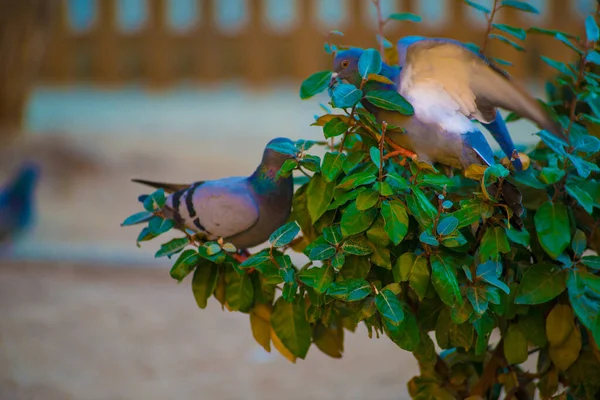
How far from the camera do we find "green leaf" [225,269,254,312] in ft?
3.44

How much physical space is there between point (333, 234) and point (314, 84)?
20cm

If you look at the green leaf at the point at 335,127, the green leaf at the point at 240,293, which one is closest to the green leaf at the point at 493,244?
the green leaf at the point at 335,127

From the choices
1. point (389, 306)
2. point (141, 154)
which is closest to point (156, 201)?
point (389, 306)

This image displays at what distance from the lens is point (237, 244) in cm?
108

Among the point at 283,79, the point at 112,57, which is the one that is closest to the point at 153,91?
the point at 112,57

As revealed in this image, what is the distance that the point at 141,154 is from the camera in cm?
431

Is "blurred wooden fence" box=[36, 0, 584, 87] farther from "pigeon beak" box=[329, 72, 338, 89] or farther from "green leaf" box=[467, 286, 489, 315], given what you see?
"green leaf" box=[467, 286, 489, 315]

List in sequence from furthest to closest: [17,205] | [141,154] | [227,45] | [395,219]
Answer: [227,45]
[141,154]
[17,205]
[395,219]

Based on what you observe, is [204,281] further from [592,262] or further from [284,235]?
[592,262]

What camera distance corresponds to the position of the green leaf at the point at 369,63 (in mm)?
938

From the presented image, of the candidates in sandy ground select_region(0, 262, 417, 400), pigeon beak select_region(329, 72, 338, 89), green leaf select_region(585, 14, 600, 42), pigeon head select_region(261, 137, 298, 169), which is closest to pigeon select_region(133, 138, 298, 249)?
pigeon head select_region(261, 137, 298, 169)

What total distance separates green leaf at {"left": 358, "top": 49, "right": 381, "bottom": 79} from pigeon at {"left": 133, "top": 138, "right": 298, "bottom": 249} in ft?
0.51

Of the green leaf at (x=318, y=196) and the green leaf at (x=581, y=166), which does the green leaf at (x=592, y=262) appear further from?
Result: the green leaf at (x=318, y=196)

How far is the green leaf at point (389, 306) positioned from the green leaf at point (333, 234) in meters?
0.09
